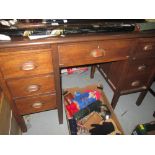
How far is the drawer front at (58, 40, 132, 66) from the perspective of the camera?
2.89 feet

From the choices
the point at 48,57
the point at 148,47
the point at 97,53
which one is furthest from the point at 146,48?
the point at 48,57

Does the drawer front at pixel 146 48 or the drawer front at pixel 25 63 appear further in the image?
the drawer front at pixel 146 48

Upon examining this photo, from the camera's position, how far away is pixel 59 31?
79cm

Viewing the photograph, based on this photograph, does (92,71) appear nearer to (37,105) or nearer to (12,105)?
(37,105)

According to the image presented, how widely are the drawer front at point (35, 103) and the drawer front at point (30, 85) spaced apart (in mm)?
53

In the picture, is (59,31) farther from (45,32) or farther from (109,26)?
(109,26)

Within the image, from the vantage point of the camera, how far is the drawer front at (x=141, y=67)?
1132 millimetres

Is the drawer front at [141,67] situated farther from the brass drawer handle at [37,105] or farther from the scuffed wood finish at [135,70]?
the brass drawer handle at [37,105]

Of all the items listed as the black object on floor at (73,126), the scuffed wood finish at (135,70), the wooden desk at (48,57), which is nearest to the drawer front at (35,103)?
the wooden desk at (48,57)

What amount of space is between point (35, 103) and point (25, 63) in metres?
0.38

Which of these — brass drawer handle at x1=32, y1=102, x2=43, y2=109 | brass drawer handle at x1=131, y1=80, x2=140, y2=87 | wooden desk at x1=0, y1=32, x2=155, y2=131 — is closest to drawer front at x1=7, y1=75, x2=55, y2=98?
wooden desk at x1=0, y1=32, x2=155, y2=131

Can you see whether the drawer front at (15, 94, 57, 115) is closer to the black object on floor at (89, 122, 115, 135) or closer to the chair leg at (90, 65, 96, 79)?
the black object on floor at (89, 122, 115, 135)
